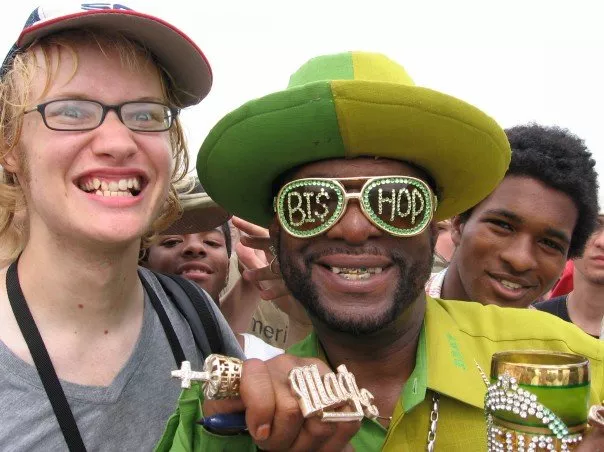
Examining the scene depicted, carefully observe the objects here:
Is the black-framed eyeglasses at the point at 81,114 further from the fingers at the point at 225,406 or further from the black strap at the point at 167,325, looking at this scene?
the fingers at the point at 225,406

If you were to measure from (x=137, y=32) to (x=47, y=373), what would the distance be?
1084 millimetres

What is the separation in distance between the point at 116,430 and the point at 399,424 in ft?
2.79

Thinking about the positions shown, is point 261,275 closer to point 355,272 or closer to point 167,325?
point 167,325

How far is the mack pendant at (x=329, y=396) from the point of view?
115 centimetres

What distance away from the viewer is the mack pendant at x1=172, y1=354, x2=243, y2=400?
119 cm

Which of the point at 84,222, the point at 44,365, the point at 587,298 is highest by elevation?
the point at 84,222

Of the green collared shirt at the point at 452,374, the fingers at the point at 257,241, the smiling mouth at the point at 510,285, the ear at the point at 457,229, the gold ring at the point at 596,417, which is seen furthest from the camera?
the ear at the point at 457,229

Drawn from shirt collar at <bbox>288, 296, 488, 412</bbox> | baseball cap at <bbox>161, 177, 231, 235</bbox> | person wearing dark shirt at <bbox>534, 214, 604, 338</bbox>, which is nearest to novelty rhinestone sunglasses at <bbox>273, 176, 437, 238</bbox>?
shirt collar at <bbox>288, 296, 488, 412</bbox>

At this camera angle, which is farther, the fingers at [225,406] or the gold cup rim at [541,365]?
the fingers at [225,406]

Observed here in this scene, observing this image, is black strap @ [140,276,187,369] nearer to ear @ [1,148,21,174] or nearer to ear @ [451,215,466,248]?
ear @ [1,148,21,174]

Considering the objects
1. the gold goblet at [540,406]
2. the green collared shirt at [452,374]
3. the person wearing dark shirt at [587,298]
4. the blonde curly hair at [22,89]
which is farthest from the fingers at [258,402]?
the person wearing dark shirt at [587,298]

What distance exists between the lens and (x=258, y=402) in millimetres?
1170

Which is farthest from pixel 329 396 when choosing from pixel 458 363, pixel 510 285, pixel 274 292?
Result: pixel 510 285

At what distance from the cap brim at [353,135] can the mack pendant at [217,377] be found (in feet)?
2.69
